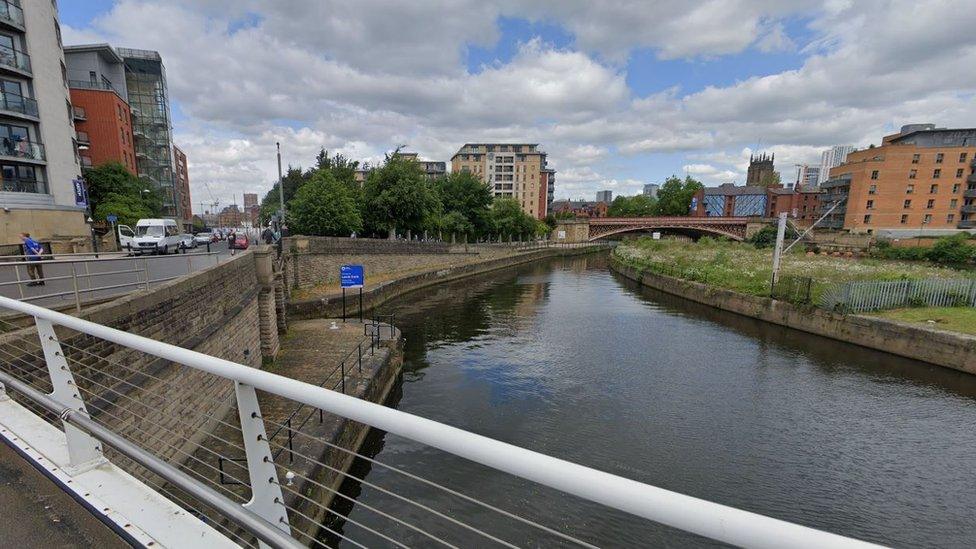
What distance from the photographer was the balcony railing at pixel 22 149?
2253 cm

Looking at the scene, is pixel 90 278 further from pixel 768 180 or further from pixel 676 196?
pixel 768 180

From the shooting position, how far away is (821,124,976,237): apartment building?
2126 inches

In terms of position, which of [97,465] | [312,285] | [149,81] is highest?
[149,81]

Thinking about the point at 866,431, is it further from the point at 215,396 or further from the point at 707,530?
the point at 215,396

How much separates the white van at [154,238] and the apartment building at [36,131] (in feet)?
13.5

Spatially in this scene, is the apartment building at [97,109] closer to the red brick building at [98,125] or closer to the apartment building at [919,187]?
the red brick building at [98,125]

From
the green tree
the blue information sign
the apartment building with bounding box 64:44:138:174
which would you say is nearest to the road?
the blue information sign

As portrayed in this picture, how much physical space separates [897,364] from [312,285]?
25907mm

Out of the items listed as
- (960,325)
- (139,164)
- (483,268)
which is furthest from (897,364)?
(139,164)

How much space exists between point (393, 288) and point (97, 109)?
32.1m

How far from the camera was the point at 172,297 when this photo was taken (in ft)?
21.0

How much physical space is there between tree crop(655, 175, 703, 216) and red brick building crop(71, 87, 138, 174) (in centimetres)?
9641

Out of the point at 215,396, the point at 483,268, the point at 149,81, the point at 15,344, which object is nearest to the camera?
the point at 15,344

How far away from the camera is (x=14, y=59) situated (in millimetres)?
22594
